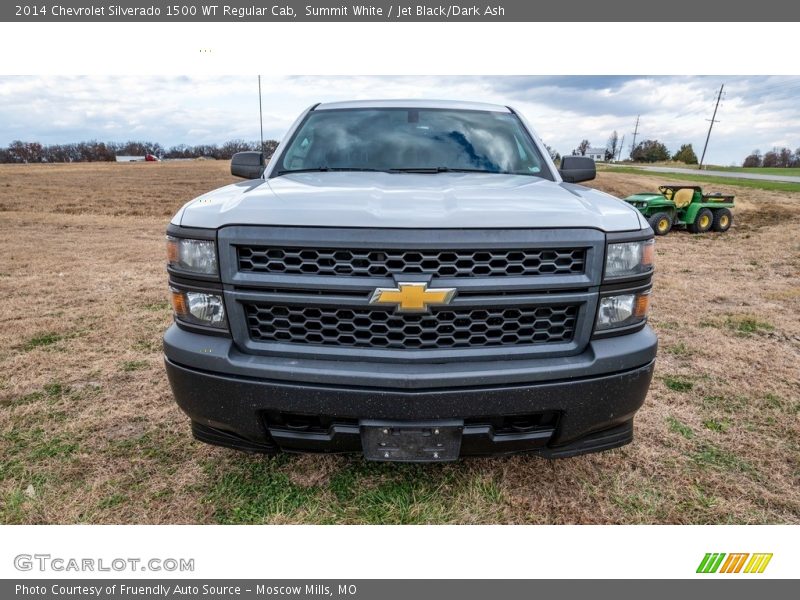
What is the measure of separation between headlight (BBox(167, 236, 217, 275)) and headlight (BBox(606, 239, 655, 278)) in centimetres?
167

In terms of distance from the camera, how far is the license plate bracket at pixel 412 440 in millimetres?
2094

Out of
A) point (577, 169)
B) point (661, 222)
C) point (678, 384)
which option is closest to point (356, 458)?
point (577, 169)

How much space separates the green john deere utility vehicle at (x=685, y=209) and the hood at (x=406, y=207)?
11.1 meters

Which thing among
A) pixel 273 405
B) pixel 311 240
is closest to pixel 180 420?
pixel 273 405

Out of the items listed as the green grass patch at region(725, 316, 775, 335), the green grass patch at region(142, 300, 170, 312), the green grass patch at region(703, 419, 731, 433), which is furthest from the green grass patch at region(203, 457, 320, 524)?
the green grass patch at region(725, 316, 775, 335)

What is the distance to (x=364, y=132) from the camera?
3.50 m

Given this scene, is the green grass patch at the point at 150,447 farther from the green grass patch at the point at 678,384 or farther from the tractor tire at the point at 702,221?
the tractor tire at the point at 702,221

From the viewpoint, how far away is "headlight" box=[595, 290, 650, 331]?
2.22m

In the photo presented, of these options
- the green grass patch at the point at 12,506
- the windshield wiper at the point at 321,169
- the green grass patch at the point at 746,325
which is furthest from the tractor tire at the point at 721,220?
the green grass patch at the point at 12,506

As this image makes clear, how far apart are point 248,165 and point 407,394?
7.54 feet

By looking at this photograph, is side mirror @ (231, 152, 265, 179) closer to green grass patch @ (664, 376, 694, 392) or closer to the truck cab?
the truck cab

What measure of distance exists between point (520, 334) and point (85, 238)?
11297 millimetres

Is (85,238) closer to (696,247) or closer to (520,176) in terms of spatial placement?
(520,176)

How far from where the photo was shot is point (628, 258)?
221 centimetres
